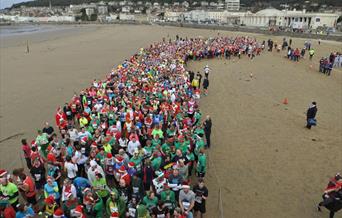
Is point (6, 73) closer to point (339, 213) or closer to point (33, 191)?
point (33, 191)

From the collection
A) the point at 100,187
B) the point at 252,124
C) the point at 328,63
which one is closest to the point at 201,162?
the point at 100,187

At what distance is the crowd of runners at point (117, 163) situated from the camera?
684cm

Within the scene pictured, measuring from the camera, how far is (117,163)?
8.00 metres

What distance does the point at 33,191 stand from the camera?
748 cm

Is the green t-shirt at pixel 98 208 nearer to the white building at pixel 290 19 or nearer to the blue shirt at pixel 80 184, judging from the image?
the blue shirt at pixel 80 184

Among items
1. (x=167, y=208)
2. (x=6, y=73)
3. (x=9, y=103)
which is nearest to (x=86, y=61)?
(x=6, y=73)

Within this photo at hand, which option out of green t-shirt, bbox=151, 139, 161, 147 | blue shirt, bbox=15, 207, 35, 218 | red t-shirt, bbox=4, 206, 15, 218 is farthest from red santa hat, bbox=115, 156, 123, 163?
red t-shirt, bbox=4, 206, 15, 218

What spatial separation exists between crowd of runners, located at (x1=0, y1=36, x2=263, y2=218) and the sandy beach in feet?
4.48

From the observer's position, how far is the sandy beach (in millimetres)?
9125

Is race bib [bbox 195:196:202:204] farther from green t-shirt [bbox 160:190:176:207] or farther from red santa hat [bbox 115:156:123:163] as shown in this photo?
red santa hat [bbox 115:156:123:163]

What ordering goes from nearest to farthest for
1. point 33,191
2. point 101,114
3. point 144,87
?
point 33,191 → point 101,114 → point 144,87

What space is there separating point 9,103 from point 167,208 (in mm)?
14401

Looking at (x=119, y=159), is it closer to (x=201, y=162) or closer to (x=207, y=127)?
(x=201, y=162)

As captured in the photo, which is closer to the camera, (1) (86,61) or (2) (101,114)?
(2) (101,114)
